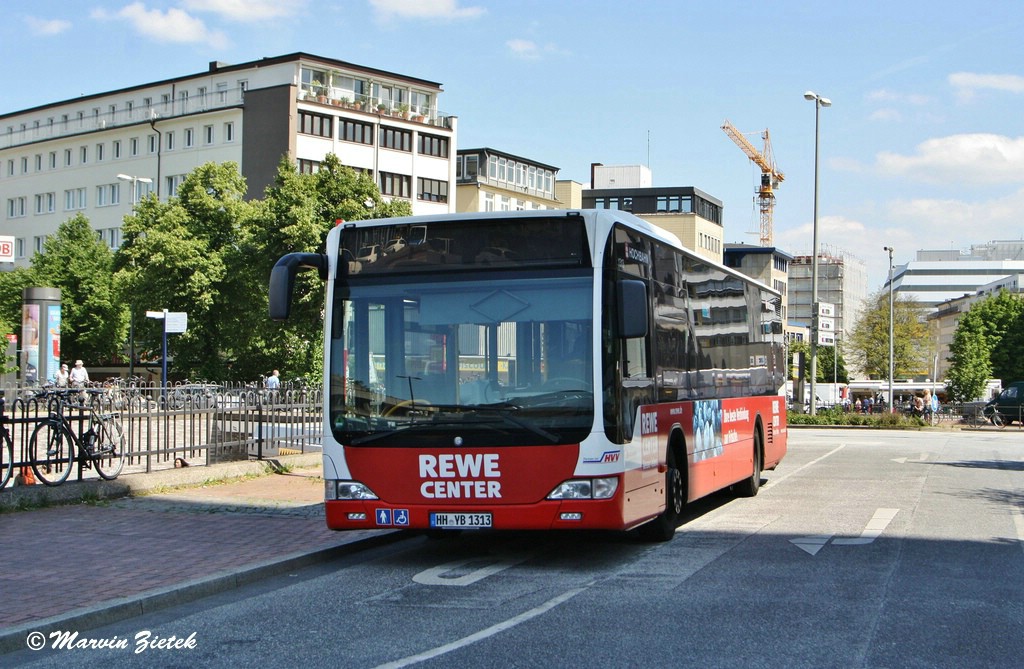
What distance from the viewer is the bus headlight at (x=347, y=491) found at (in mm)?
9586

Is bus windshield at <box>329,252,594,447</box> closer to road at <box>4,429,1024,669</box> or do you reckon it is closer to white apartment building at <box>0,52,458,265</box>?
road at <box>4,429,1024,669</box>

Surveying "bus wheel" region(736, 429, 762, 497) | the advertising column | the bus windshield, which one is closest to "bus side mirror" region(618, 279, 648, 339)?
the bus windshield

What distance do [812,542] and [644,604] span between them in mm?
3737

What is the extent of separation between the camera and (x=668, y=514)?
11.1m

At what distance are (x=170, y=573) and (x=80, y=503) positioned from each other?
15.9ft

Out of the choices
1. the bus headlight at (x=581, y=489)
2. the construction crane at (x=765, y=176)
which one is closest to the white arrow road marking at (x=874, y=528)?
the bus headlight at (x=581, y=489)

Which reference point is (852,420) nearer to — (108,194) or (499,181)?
(499,181)

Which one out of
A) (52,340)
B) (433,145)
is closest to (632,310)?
(52,340)

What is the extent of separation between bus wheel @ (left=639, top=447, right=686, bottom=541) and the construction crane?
14024cm

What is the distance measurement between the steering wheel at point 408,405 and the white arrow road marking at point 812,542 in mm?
3873

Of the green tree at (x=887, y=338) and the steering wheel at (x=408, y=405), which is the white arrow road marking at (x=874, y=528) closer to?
the steering wheel at (x=408, y=405)

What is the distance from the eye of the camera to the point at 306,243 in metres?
44.5

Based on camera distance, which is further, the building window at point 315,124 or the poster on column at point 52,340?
the building window at point 315,124

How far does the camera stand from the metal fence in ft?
44.1
